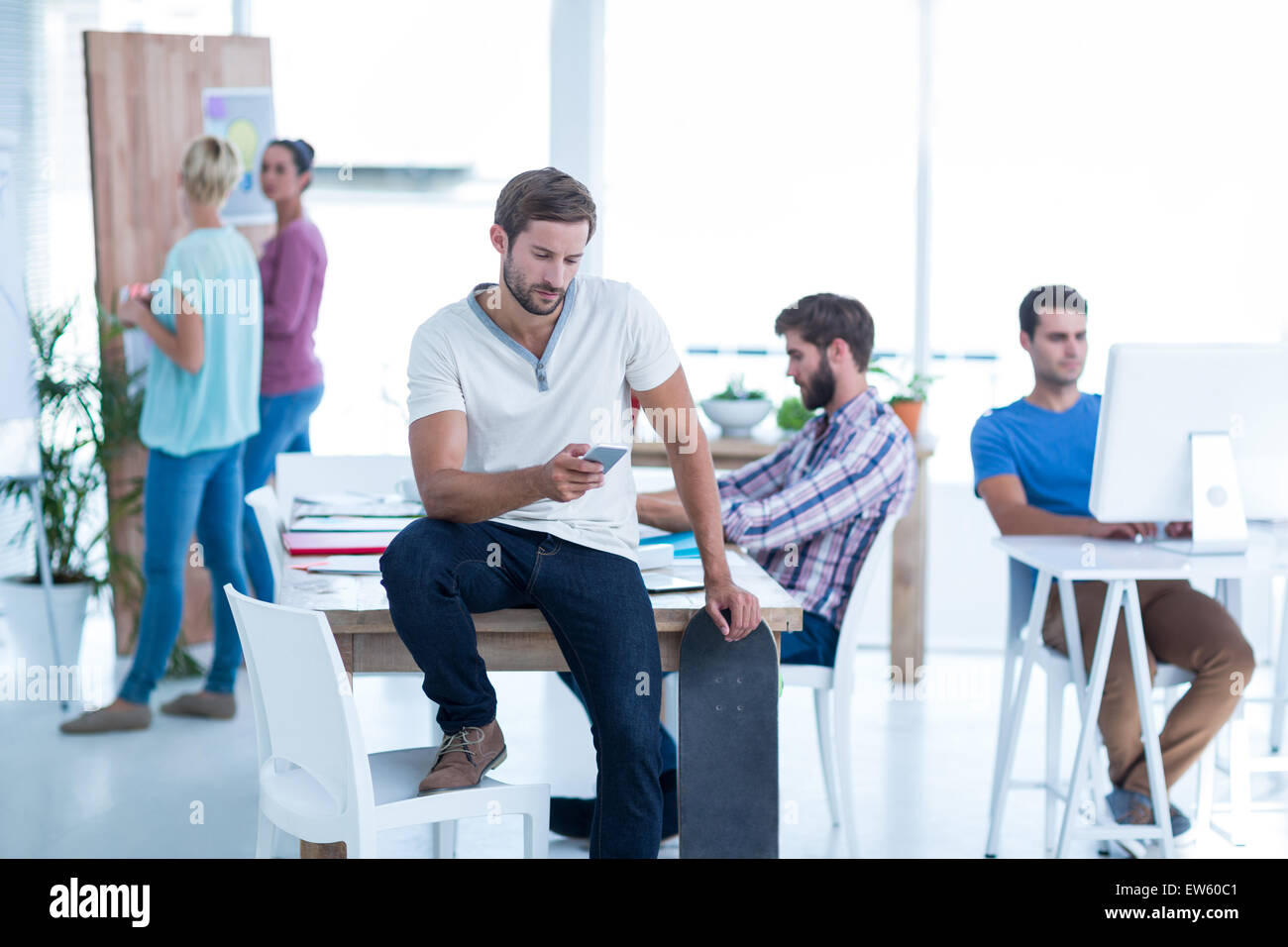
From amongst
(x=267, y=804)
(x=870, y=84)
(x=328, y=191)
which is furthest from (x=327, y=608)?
(x=870, y=84)

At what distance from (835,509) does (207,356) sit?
188cm

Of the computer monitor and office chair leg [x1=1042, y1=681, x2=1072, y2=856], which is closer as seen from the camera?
the computer monitor

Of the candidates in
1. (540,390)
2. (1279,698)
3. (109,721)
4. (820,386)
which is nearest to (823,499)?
(820,386)

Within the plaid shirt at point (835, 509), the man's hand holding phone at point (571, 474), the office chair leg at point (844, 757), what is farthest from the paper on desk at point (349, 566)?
the office chair leg at point (844, 757)

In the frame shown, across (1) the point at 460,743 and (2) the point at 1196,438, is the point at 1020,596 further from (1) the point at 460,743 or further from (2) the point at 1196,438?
(1) the point at 460,743

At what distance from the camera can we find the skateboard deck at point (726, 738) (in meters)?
1.88

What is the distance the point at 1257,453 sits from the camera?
8.45 feet

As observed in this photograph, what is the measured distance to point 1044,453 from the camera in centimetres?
291

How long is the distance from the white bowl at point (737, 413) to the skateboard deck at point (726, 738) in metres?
2.23

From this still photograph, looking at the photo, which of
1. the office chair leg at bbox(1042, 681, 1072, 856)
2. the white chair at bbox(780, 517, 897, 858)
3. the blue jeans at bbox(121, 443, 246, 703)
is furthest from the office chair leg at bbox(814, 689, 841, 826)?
the blue jeans at bbox(121, 443, 246, 703)

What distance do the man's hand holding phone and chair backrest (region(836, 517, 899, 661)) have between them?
0.96 metres

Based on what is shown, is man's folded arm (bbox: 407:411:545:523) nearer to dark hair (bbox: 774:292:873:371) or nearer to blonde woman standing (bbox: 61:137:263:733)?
dark hair (bbox: 774:292:873:371)

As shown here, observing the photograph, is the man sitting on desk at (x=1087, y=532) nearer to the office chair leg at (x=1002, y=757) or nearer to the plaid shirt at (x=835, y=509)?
the office chair leg at (x=1002, y=757)

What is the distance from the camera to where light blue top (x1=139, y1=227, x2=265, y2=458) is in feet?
11.3
